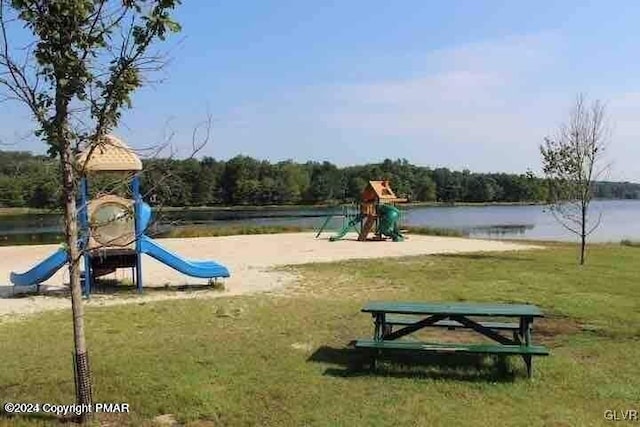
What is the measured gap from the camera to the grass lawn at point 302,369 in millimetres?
5250

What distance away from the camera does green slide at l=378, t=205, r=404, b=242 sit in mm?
28156

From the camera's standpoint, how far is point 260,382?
6.02 metres

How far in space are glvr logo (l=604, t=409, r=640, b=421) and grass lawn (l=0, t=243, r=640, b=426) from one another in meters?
0.09

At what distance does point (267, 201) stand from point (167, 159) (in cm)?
10305

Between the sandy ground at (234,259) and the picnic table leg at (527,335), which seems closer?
the picnic table leg at (527,335)

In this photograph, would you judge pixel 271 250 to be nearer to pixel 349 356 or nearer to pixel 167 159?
pixel 349 356

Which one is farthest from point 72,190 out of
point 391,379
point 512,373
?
point 512,373

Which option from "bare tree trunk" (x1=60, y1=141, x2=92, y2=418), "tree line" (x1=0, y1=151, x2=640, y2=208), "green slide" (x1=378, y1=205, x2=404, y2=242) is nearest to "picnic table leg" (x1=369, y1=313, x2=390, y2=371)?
"bare tree trunk" (x1=60, y1=141, x2=92, y2=418)

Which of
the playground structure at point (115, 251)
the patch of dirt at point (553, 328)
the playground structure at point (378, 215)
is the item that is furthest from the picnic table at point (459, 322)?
the playground structure at point (378, 215)

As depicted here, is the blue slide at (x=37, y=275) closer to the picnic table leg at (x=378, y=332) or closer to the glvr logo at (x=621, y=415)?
the picnic table leg at (x=378, y=332)

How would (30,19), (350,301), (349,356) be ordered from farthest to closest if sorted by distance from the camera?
(350,301), (349,356), (30,19)

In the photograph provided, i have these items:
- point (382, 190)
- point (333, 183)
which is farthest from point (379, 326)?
point (333, 183)

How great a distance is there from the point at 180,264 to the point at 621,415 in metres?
9.67

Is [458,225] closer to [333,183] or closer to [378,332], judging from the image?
[378,332]
